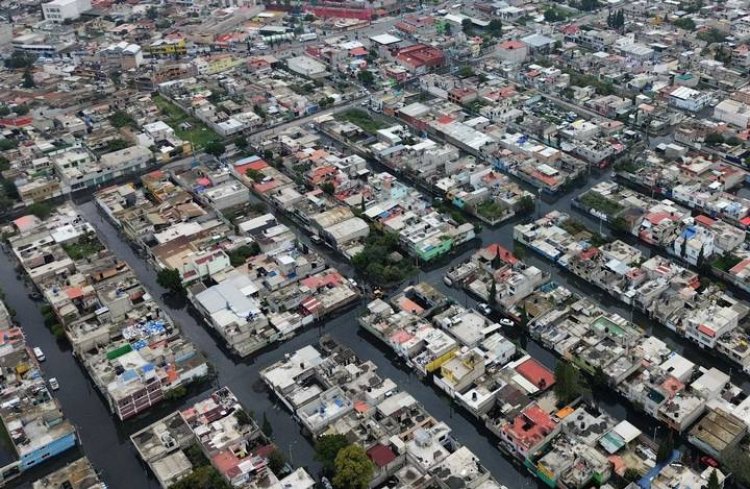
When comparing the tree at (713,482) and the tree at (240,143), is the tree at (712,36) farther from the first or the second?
the tree at (713,482)

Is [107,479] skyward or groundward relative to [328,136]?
groundward

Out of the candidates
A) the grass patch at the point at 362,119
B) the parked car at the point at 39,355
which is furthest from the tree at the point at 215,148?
the parked car at the point at 39,355

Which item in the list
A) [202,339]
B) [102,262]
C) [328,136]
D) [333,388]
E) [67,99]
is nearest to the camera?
[333,388]

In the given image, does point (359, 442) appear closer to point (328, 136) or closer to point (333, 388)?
point (333, 388)

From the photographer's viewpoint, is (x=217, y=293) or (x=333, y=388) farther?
(x=217, y=293)

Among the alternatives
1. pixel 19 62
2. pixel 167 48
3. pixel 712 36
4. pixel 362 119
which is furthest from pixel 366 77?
pixel 19 62

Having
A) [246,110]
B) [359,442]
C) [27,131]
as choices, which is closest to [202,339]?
[359,442]

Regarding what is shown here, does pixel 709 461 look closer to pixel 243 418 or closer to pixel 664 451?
pixel 664 451

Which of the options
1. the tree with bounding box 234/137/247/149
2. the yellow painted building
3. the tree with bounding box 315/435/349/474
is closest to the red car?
the tree with bounding box 315/435/349/474
